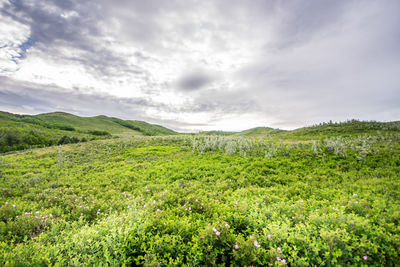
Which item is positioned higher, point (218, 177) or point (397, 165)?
point (397, 165)

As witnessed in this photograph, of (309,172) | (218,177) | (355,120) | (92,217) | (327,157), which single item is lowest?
(92,217)

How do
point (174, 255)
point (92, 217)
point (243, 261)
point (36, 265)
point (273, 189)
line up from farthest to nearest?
point (273, 189)
point (92, 217)
point (174, 255)
point (243, 261)
point (36, 265)

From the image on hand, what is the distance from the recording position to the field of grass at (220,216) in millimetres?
3104

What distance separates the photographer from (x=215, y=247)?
3.48m

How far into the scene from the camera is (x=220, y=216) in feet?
15.3

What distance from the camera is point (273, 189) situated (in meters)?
8.19

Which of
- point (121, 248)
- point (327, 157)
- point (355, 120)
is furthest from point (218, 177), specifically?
point (355, 120)

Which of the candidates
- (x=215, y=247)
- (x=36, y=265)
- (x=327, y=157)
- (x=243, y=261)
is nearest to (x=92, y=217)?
(x=36, y=265)

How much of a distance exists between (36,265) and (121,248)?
140 cm

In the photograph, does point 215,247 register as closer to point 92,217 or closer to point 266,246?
point 266,246

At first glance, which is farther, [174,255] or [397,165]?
[397,165]

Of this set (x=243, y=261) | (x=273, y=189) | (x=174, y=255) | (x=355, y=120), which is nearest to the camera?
(x=243, y=261)

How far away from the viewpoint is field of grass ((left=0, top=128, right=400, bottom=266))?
10.2 ft

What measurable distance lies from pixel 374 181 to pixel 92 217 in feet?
48.6
